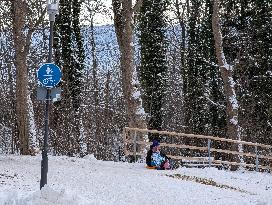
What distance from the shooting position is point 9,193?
33.7 ft

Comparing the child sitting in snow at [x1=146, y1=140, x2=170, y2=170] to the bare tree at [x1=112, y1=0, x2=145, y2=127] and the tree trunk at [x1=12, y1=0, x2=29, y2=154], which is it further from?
the tree trunk at [x1=12, y1=0, x2=29, y2=154]

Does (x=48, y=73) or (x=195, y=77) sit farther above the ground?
(x=195, y=77)

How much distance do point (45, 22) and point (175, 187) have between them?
10077 mm

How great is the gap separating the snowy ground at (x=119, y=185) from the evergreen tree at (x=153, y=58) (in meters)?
15.3

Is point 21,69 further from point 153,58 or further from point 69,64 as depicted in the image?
point 153,58

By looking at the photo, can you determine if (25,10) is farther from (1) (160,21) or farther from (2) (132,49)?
(1) (160,21)

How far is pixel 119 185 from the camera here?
13562 millimetres

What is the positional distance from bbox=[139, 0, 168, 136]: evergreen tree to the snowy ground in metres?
15.3

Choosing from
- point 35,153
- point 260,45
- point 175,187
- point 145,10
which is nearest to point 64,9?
point 145,10

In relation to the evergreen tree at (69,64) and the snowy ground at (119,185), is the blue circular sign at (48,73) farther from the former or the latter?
the evergreen tree at (69,64)

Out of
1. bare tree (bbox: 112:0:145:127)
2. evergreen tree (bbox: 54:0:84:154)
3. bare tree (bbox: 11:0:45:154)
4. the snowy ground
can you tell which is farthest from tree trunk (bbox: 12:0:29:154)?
evergreen tree (bbox: 54:0:84:154)

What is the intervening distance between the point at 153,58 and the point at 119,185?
2174cm

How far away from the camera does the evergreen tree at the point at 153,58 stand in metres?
34.0

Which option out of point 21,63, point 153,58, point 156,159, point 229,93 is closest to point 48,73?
point 156,159
